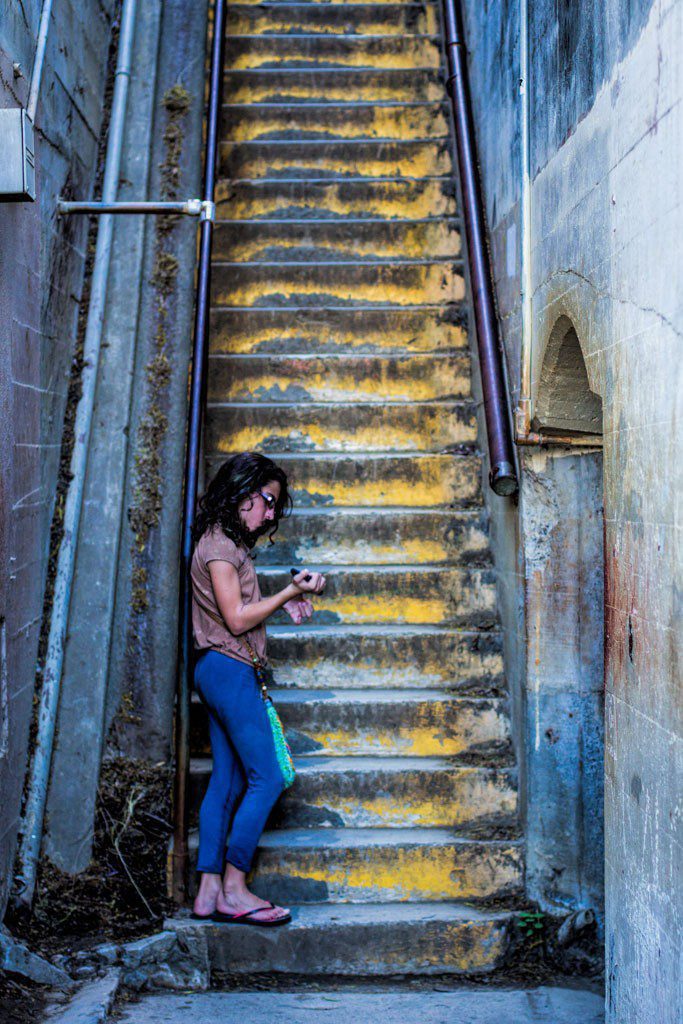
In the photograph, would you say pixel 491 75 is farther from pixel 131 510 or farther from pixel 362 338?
pixel 131 510

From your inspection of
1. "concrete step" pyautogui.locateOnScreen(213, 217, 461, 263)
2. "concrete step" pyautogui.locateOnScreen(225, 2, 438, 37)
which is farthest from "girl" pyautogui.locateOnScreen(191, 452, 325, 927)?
"concrete step" pyautogui.locateOnScreen(225, 2, 438, 37)

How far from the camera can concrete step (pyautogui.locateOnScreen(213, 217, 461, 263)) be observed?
21.2ft

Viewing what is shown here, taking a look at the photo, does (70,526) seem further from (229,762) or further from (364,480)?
(364,480)

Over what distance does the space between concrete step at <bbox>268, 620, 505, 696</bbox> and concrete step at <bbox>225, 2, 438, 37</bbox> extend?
14.6 ft

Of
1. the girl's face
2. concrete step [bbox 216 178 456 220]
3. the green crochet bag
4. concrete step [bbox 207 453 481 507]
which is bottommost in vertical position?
the green crochet bag

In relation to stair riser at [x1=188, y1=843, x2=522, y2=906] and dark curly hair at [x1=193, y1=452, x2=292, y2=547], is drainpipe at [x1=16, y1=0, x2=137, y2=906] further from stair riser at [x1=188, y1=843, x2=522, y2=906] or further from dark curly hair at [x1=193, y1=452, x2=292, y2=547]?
stair riser at [x1=188, y1=843, x2=522, y2=906]

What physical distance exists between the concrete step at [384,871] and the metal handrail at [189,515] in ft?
0.42

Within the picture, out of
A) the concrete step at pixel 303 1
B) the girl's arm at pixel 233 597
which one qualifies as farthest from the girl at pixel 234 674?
the concrete step at pixel 303 1

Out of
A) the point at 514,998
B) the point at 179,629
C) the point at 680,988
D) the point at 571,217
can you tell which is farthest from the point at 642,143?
the point at 514,998

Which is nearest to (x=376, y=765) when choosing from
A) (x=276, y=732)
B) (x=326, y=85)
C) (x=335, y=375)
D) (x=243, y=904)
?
(x=276, y=732)

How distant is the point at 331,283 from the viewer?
636 cm

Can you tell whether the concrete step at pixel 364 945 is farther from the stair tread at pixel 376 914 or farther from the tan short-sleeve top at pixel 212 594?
the tan short-sleeve top at pixel 212 594

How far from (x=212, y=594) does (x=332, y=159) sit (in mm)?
3593

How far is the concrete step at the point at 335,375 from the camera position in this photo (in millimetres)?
5973
